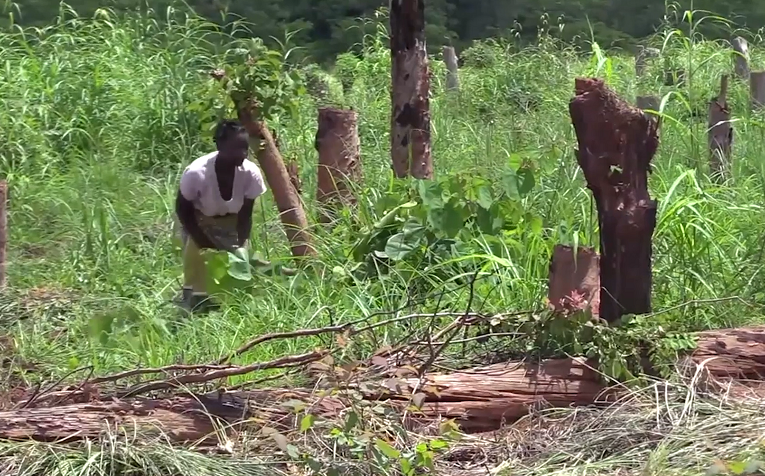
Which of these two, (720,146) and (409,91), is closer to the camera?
(409,91)

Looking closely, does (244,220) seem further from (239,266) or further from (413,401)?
(413,401)

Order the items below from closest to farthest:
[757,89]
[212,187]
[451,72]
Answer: [212,187] → [757,89] → [451,72]

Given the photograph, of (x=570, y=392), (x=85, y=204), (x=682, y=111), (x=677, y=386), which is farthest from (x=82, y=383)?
(x=682, y=111)

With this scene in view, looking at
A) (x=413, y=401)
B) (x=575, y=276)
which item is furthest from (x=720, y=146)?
(x=413, y=401)

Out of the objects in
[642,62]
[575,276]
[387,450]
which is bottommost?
[387,450]

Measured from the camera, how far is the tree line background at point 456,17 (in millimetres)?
13109

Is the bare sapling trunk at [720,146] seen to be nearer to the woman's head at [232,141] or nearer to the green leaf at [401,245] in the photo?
the green leaf at [401,245]

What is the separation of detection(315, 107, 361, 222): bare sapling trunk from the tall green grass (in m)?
0.28

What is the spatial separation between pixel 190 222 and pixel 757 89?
4857mm

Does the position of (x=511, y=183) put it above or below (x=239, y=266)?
above

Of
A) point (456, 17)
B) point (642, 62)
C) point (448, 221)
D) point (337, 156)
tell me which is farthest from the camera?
point (456, 17)

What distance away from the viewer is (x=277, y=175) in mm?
5434

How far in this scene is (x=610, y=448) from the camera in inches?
123

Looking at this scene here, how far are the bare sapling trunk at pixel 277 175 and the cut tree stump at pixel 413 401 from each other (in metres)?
2.12
